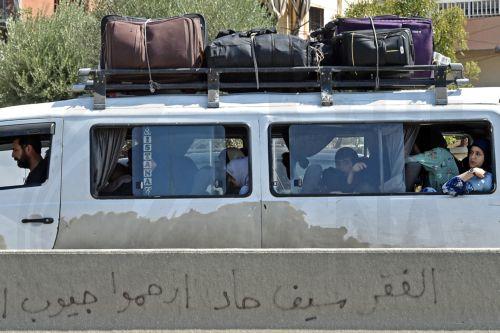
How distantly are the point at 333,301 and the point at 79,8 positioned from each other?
50.2 feet

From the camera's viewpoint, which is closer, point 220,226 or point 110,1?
point 220,226

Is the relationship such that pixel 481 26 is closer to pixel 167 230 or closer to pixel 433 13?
pixel 433 13

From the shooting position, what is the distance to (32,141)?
618 cm

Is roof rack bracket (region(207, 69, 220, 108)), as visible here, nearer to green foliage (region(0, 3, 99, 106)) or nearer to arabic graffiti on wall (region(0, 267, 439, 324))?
arabic graffiti on wall (region(0, 267, 439, 324))

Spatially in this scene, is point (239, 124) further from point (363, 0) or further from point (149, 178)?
point (363, 0)

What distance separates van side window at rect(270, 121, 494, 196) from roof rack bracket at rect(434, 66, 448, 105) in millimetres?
202

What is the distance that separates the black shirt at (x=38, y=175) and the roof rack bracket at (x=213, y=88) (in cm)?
142

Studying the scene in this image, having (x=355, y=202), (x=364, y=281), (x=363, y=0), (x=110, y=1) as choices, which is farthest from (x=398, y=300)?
(x=363, y=0)

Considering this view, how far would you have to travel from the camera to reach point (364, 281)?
191 inches

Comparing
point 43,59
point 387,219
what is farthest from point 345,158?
point 43,59

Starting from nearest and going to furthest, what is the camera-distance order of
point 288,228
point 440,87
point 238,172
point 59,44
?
point 288,228 → point 440,87 → point 238,172 → point 59,44

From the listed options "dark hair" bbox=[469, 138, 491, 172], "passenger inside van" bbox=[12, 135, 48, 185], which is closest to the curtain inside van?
"passenger inside van" bbox=[12, 135, 48, 185]

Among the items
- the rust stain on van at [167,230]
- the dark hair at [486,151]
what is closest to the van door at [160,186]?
the rust stain on van at [167,230]

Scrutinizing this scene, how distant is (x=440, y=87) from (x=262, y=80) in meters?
1.41
